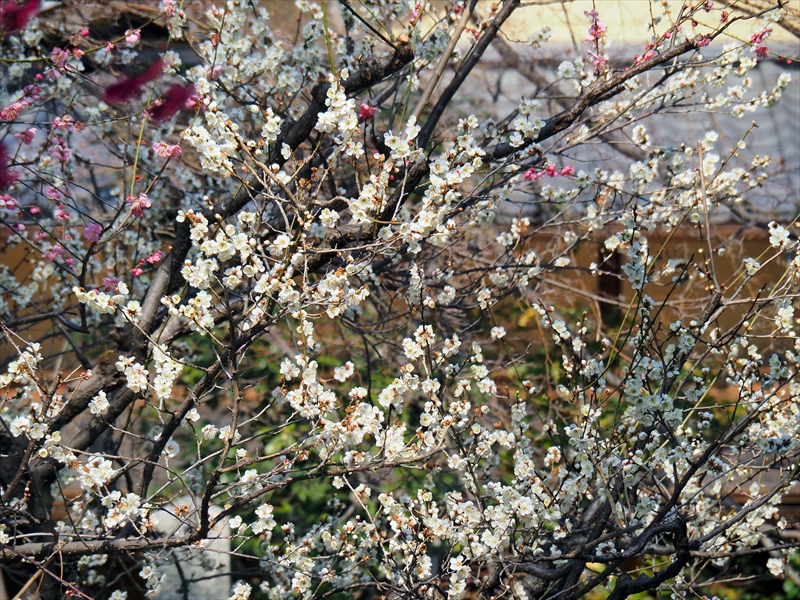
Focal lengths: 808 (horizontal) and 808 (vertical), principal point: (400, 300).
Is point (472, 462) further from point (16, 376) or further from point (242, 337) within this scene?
point (16, 376)

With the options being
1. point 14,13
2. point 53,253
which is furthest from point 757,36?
point 53,253

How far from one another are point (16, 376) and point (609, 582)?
2032mm

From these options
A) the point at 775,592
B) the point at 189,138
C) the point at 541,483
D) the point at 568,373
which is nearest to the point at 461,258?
the point at 568,373

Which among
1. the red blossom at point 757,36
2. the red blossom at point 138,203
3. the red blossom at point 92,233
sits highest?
the red blossom at point 757,36

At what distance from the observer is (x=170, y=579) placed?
166 inches

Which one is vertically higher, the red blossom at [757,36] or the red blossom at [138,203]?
the red blossom at [757,36]

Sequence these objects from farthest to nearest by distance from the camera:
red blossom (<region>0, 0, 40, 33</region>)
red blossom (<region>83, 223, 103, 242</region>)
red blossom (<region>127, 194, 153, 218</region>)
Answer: red blossom (<region>83, 223, 103, 242</region>)
red blossom (<region>127, 194, 153, 218</region>)
red blossom (<region>0, 0, 40, 33</region>)

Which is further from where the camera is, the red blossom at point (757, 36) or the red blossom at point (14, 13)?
the red blossom at point (757, 36)

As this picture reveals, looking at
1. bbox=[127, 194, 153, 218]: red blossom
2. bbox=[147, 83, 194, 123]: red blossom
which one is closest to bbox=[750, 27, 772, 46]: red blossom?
bbox=[147, 83, 194, 123]: red blossom

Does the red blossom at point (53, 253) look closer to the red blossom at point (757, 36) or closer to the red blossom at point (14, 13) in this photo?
the red blossom at point (14, 13)

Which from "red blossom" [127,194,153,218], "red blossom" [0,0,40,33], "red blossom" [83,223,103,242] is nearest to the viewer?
"red blossom" [0,0,40,33]

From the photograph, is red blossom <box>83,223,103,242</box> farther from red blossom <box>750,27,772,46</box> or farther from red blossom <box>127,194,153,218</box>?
red blossom <box>750,27,772,46</box>

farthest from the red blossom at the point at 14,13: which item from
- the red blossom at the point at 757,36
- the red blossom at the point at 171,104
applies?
the red blossom at the point at 757,36

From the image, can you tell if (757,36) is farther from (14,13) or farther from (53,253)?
(53,253)
